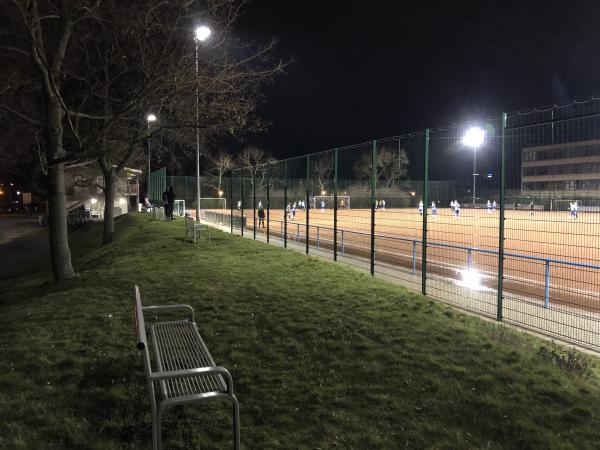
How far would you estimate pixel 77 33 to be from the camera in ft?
37.1

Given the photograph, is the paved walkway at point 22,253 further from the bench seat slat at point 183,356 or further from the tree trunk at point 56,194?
the bench seat slat at point 183,356

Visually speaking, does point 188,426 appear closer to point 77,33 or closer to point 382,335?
point 382,335

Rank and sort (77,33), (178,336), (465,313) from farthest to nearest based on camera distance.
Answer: (77,33) < (465,313) < (178,336)

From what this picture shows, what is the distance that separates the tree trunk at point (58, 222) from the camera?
31.4 ft

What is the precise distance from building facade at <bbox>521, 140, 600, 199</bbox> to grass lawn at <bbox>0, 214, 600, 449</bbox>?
2029 mm

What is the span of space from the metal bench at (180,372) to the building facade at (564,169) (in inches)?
185

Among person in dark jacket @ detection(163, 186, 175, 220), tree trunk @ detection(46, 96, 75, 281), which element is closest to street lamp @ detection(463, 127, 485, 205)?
A: tree trunk @ detection(46, 96, 75, 281)

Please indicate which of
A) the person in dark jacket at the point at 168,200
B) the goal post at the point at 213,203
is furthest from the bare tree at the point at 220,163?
the person in dark jacket at the point at 168,200

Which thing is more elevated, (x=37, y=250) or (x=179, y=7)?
(x=179, y=7)

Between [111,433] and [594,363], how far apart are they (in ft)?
15.7

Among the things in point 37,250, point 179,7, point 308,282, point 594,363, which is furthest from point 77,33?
point 37,250

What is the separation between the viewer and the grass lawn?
3.45m

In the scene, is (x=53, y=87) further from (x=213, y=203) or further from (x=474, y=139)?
(x=213, y=203)

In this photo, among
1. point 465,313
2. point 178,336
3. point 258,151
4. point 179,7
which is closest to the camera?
point 178,336
